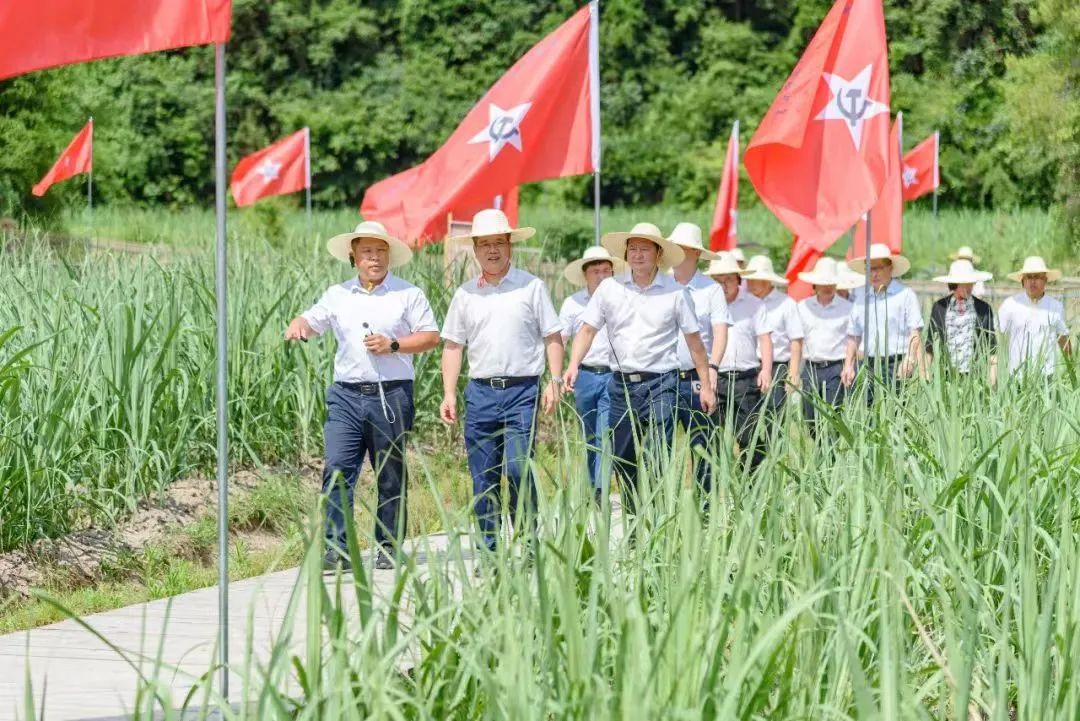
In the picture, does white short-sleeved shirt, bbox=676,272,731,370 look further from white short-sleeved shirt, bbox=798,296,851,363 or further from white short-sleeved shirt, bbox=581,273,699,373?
white short-sleeved shirt, bbox=798,296,851,363

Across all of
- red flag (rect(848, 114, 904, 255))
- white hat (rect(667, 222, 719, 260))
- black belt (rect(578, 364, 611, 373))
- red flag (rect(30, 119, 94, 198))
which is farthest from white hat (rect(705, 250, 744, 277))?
red flag (rect(30, 119, 94, 198))

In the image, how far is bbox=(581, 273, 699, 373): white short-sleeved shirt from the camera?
28.1 feet

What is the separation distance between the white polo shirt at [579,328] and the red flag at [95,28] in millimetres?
3977

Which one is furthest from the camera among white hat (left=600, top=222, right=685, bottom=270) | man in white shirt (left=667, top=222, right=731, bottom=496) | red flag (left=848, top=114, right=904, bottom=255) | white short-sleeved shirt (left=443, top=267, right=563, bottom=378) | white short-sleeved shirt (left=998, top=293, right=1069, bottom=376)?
red flag (left=848, top=114, right=904, bottom=255)

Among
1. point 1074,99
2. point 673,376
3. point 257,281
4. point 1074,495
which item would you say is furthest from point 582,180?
point 1074,495

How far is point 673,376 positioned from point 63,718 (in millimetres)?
3881

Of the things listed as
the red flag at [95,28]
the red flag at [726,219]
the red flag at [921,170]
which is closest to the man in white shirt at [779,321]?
the red flag at [726,219]

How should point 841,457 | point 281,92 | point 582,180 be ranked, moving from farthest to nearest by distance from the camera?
point 281,92 → point 582,180 → point 841,457

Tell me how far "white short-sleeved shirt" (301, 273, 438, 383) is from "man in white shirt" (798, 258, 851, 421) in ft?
12.6

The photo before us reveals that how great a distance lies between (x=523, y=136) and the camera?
11438mm

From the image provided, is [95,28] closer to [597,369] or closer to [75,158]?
[597,369]

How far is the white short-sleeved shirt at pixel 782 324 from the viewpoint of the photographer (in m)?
11.5

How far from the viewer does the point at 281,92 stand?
159 ft

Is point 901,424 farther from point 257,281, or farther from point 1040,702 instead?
point 257,281
